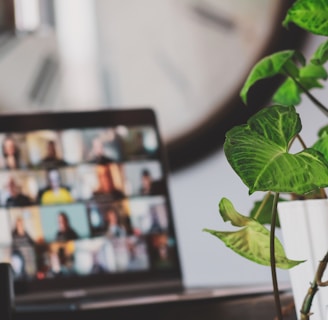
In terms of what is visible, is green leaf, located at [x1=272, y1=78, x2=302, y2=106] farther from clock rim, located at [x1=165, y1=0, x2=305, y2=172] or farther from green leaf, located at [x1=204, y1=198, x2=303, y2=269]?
clock rim, located at [x1=165, y1=0, x2=305, y2=172]

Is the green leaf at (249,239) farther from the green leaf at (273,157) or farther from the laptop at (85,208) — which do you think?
the laptop at (85,208)

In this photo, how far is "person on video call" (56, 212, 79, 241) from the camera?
102cm

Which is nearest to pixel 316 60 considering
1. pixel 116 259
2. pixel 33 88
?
pixel 116 259

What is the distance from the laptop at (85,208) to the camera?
1.01m

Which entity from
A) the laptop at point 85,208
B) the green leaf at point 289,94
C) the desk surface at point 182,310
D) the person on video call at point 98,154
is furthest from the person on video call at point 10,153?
the green leaf at point 289,94

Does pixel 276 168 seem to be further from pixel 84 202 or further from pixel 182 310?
pixel 84 202

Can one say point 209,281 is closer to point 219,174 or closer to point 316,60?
point 219,174

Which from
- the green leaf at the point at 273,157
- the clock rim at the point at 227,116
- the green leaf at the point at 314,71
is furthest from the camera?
the clock rim at the point at 227,116

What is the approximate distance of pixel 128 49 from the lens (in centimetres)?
148

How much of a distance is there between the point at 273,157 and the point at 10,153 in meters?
0.60

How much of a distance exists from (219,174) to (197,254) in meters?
0.16

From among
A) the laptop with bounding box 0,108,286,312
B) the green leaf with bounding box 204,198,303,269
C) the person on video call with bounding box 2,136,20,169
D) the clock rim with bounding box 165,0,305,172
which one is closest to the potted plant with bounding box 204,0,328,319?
the green leaf with bounding box 204,198,303,269

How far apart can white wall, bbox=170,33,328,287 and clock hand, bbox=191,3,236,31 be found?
16 cm

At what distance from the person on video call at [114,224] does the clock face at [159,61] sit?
403mm
